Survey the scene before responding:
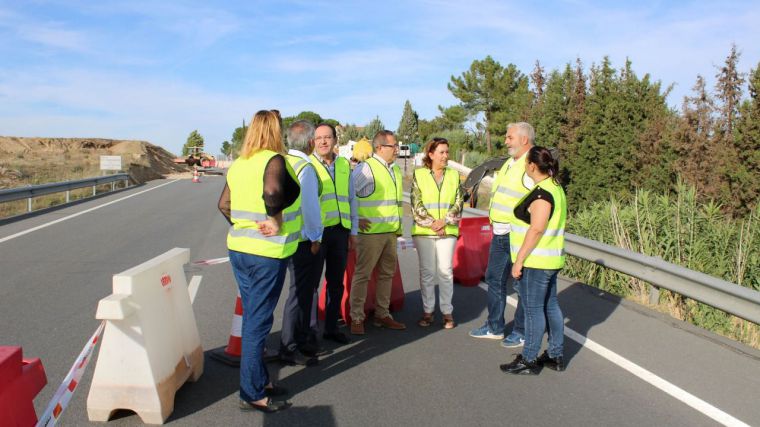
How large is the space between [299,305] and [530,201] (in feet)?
6.68

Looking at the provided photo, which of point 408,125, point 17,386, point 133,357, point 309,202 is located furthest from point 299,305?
point 408,125

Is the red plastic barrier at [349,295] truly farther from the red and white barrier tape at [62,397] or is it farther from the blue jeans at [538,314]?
the red and white barrier tape at [62,397]

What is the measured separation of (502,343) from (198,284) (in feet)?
13.8

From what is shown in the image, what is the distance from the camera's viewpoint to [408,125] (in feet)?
371

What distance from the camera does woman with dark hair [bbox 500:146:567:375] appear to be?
5.18 m

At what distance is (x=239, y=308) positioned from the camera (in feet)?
17.5

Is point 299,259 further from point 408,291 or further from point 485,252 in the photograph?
point 485,252

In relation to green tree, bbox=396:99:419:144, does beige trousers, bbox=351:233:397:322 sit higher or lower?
lower

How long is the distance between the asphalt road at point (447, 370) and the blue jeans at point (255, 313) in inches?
8.1

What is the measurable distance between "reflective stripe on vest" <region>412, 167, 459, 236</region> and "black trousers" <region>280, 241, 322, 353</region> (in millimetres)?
1476

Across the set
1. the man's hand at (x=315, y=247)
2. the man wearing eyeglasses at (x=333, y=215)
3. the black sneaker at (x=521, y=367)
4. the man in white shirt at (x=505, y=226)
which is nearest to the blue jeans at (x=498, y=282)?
the man in white shirt at (x=505, y=226)

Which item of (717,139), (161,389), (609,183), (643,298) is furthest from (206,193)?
(161,389)

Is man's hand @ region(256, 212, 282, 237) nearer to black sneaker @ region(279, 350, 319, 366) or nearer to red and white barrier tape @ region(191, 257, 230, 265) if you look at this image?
black sneaker @ region(279, 350, 319, 366)

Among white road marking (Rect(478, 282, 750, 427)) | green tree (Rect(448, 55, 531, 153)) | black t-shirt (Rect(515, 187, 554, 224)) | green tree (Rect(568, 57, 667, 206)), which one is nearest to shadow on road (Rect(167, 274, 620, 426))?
white road marking (Rect(478, 282, 750, 427))
